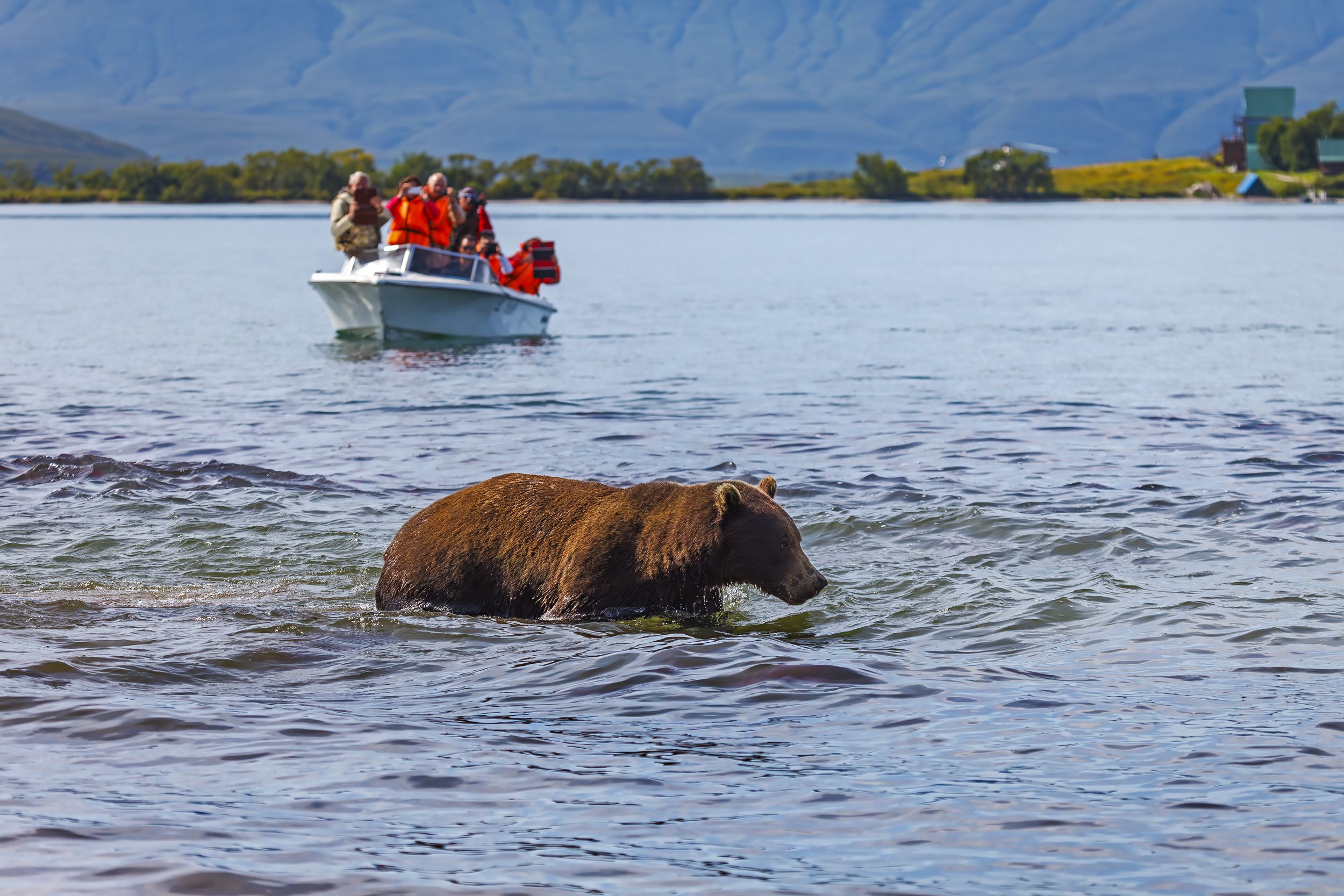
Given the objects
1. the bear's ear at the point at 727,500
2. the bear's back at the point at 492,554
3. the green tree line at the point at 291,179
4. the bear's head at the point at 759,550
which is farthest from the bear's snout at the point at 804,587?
the green tree line at the point at 291,179

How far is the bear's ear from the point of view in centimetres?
826

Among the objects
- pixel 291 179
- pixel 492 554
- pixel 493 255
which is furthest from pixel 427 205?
pixel 291 179

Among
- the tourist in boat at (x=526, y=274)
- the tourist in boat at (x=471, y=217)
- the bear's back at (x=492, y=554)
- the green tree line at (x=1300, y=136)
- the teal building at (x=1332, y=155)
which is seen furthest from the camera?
the green tree line at (x=1300, y=136)

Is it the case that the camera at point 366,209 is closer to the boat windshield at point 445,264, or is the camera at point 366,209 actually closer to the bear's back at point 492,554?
the boat windshield at point 445,264

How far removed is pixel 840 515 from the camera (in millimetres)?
11969

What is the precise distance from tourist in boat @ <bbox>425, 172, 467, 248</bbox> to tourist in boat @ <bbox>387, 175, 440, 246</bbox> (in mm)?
62

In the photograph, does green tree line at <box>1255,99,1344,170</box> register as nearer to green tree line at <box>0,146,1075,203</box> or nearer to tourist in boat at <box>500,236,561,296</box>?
green tree line at <box>0,146,1075,203</box>

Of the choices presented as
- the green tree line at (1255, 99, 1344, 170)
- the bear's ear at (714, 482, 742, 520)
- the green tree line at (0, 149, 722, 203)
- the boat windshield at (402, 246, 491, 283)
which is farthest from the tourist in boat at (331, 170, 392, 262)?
the green tree line at (1255, 99, 1344, 170)

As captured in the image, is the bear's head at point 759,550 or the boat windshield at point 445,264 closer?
the bear's head at point 759,550

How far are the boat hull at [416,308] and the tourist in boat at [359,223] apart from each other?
884 millimetres

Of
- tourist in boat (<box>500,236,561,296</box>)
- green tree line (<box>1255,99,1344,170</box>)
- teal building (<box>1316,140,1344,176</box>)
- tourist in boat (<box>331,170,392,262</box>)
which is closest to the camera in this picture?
tourist in boat (<box>331,170,392,262</box>)

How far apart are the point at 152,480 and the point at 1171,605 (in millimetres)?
9480

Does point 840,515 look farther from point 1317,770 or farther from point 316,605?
point 1317,770

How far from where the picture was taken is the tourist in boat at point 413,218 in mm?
26453
